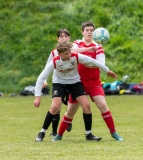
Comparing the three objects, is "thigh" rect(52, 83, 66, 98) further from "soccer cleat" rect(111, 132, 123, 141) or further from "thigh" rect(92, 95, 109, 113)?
"soccer cleat" rect(111, 132, 123, 141)

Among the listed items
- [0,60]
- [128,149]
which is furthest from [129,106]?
[0,60]

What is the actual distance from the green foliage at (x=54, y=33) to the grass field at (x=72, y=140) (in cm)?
880

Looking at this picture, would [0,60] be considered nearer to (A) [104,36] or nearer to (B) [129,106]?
(B) [129,106]

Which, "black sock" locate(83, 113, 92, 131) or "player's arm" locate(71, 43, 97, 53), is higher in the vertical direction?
"player's arm" locate(71, 43, 97, 53)

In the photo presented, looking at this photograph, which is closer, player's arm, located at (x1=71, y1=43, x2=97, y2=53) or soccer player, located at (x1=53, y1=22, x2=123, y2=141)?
player's arm, located at (x1=71, y1=43, x2=97, y2=53)

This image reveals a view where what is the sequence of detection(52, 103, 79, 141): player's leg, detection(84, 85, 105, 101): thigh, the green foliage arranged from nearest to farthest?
detection(84, 85, 105, 101): thigh < detection(52, 103, 79, 141): player's leg < the green foliage

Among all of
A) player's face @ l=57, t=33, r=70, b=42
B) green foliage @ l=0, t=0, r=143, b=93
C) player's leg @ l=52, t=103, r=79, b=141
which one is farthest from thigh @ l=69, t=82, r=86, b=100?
green foliage @ l=0, t=0, r=143, b=93

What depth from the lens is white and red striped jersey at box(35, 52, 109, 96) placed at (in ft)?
25.3

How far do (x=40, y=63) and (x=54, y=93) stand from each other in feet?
51.0

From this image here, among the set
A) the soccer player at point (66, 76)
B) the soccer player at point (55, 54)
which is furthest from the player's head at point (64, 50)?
the soccer player at point (55, 54)

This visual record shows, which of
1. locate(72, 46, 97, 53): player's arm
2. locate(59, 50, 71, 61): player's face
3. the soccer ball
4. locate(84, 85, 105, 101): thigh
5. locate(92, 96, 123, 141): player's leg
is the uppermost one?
the soccer ball

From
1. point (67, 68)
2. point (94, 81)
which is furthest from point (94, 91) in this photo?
point (67, 68)

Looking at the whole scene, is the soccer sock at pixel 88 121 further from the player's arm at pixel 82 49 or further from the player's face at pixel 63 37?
the player's face at pixel 63 37

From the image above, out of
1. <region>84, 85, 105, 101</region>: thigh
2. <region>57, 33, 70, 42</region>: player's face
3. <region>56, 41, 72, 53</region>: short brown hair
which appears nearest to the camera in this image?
<region>56, 41, 72, 53</region>: short brown hair
